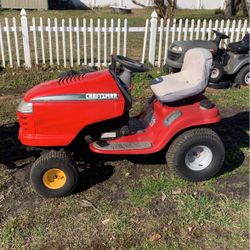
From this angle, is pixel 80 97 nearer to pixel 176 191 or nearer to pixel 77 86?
pixel 77 86

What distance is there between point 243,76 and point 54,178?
457 centimetres

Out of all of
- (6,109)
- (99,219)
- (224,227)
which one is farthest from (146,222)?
(6,109)

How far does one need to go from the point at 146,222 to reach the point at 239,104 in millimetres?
3422

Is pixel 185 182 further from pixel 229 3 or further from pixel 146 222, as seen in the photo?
pixel 229 3

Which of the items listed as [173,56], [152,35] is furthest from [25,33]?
[173,56]

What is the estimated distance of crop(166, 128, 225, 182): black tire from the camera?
11.4 feet

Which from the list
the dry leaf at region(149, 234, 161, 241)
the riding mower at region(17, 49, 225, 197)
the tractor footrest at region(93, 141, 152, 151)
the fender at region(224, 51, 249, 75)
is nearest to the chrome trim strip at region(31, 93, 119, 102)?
the riding mower at region(17, 49, 225, 197)

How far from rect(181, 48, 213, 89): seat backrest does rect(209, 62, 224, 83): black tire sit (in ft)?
8.52

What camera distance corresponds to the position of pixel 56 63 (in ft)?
25.5

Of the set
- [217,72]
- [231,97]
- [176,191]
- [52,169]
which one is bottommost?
[231,97]

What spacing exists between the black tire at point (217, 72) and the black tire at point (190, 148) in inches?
123

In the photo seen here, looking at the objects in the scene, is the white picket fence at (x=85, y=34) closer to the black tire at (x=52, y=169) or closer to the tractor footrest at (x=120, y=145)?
the tractor footrest at (x=120, y=145)

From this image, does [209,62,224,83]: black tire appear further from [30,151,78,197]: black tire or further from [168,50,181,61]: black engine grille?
[30,151,78,197]: black tire

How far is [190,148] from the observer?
3.49m
